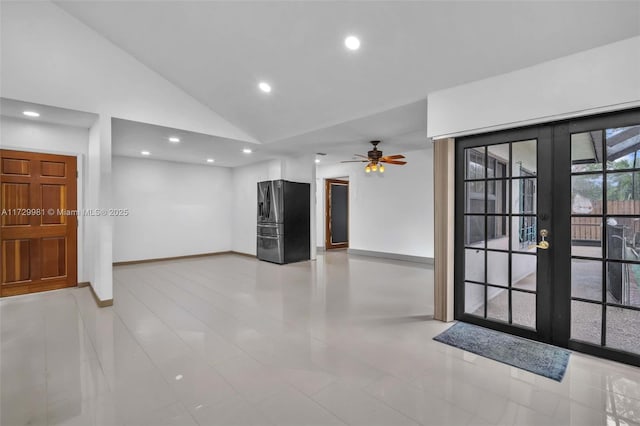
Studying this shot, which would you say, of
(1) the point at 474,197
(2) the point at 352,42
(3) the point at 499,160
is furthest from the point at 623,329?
(2) the point at 352,42

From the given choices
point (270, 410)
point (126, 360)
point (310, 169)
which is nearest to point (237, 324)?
point (126, 360)

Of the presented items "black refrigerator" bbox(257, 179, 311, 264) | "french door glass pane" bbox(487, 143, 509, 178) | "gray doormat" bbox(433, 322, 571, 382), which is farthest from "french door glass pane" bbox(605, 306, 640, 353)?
"black refrigerator" bbox(257, 179, 311, 264)

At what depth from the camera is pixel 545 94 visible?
8.92 feet

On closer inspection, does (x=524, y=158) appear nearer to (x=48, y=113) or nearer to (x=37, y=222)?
(x=48, y=113)

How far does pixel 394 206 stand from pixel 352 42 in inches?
205

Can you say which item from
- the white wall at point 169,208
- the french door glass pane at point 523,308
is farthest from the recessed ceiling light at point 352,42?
the white wall at point 169,208

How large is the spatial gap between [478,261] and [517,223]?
1.85ft

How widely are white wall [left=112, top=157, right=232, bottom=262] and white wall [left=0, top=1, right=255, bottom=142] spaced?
10.7 ft

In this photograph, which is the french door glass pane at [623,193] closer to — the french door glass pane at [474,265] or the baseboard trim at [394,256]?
the french door glass pane at [474,265]

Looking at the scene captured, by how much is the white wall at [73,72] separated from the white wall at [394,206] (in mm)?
5084

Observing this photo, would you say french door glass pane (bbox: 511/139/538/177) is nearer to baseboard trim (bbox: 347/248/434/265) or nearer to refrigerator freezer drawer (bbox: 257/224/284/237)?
baseboard trim (bbox: 347/248/434/265)

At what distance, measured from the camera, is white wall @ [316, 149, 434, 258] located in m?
7.16

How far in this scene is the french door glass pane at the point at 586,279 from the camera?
2.65 m

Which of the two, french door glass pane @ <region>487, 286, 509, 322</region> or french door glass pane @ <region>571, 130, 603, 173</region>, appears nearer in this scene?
french door glass pane @ <region>571, 130, 603, 173</region>
